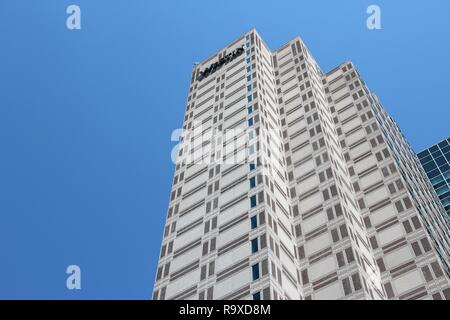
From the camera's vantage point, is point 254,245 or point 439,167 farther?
point 439,167

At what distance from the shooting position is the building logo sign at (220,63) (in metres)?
120

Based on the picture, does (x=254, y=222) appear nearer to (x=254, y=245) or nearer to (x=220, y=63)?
(x=254, y=245)

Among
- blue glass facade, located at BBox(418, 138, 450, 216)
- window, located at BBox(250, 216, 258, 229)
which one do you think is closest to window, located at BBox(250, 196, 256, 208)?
window, located at BBox(250, 216, 258, 229)

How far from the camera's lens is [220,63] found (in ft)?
397

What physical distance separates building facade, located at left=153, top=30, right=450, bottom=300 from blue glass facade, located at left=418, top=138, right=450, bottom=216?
1453cm

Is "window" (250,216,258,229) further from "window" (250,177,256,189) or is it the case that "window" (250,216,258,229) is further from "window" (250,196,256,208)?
"window" (250,177,256,189)

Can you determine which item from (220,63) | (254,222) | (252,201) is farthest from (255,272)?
(220,63)

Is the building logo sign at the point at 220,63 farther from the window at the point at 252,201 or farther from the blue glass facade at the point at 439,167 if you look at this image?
the window at the point at 252,201

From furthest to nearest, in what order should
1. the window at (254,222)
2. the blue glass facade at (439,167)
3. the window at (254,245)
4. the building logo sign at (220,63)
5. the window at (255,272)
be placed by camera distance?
1. the building logo sign at (220,63)
2. the blue glass facade at (439,167)
3. the window at (254,222)
4. the window at (254,245)
5. the window at (255,272)

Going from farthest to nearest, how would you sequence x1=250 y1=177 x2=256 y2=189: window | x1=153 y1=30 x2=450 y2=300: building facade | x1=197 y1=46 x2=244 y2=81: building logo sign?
x1=197 y1=46 x2=244 y2=81: building logo sign < x1=250 y1=177 x2=256 y2=189: window < x1=153 y1=30 x2=450 y2=300: building facade

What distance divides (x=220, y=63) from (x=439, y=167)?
4622 cm

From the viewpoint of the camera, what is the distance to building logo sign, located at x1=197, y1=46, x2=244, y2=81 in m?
120

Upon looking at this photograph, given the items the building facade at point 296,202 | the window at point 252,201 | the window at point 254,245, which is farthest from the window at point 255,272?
the window at point 252,201

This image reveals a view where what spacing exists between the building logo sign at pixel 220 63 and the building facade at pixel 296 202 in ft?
25.0
